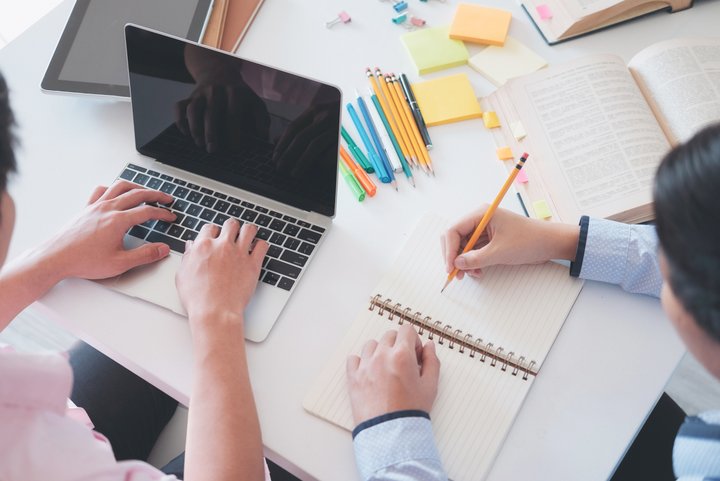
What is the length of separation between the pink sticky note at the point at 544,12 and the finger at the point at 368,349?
30.8 inches

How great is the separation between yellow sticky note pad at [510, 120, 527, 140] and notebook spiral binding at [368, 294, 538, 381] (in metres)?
0.38

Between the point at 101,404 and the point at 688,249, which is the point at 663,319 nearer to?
the point at 688,249

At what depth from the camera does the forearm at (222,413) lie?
566mm

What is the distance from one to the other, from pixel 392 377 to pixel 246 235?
304mm

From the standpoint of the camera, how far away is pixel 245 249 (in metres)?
0.73

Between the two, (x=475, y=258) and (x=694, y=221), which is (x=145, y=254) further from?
(x=694, y=221)

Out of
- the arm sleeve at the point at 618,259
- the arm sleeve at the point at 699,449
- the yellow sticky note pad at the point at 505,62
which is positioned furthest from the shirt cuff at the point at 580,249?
the yellow sticky note pad at the point at 505,62

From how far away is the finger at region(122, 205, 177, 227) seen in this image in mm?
750

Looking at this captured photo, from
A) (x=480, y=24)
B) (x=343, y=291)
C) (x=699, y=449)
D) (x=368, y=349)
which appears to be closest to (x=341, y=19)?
(x=480, y=24)

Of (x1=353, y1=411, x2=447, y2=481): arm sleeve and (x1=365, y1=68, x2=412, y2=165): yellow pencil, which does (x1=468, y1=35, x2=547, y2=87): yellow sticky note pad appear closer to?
(x1=365, y1=68, x2=412, y2=165): yellow pencil

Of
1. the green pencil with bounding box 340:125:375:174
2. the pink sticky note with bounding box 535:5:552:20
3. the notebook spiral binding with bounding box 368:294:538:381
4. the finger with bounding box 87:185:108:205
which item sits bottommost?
the finger with bounding box 87:185:108:205

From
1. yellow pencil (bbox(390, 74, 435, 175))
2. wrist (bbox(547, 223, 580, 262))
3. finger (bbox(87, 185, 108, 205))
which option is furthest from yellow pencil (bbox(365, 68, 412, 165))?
finger (bbox(87, 185, 108, 205))

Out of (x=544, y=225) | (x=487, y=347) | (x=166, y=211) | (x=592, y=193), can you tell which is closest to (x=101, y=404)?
(x=166, y=211)

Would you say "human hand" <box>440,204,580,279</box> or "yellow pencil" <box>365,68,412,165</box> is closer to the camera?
"human hand" <box>440,204,580,279</box>
